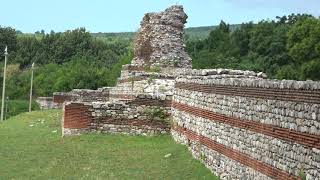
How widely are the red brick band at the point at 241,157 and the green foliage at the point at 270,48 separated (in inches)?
1328

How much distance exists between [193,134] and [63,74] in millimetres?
43737

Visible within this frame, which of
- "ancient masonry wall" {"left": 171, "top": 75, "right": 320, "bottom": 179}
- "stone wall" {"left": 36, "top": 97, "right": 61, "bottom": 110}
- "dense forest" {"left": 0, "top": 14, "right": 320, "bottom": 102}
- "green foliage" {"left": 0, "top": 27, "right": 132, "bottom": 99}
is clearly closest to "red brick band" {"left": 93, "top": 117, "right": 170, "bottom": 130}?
"ancient masonry wall" {"left": 171, "top": 75, "right": 320, "bottom": 179}

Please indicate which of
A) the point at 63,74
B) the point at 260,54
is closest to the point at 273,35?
the point at 260,54

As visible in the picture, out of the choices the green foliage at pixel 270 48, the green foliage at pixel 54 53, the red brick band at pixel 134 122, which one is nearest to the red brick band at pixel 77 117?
the red brick band at pixel 134 122

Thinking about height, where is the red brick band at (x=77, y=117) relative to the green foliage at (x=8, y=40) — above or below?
below

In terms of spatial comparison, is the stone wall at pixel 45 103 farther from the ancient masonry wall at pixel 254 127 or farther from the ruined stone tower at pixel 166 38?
the ancient masonry wall at pixel 254 127

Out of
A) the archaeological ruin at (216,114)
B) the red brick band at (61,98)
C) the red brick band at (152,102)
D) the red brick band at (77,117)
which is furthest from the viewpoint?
the red brick band at (61,98)

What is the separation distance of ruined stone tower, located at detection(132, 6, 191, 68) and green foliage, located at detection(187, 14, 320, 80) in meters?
19.7

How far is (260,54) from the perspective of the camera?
213 feet

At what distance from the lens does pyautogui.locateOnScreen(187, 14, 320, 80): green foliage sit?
52.0 metres

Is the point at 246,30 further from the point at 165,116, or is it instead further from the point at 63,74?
the point at 165,116

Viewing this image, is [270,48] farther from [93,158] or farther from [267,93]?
[267,93]

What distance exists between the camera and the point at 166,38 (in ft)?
98.4

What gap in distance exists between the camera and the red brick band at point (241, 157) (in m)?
10.7
